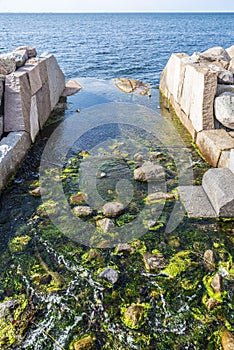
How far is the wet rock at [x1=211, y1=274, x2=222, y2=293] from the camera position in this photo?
350 centimetres

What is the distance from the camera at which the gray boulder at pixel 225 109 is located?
21.5 ft

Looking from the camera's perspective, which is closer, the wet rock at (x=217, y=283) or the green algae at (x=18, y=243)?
the wet rock at (x=217, y=283)

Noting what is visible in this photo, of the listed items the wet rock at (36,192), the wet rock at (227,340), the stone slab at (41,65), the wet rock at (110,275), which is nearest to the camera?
the wet rock at (227,340)

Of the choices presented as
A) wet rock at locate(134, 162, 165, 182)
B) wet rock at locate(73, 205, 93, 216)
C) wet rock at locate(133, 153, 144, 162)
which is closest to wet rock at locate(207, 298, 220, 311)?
wet rock at locate(73, 205, 93, 216)

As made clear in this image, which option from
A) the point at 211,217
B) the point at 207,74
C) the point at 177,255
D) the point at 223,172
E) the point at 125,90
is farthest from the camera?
the point at 125,90

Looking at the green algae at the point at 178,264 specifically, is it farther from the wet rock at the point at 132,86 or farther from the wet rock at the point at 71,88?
the wet rock at the point at 71,88

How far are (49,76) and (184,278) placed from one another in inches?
302

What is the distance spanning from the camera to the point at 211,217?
4.67m

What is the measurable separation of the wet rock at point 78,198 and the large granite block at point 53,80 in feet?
16.8

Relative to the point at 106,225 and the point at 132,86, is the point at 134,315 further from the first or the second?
the point at 132,86

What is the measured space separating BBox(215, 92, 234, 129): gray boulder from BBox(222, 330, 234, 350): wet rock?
4.77m

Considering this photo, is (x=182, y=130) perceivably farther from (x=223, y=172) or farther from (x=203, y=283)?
(x=203, y=283)

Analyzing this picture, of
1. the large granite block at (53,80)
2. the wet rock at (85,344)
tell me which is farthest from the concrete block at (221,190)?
the large granite block at (53,80)

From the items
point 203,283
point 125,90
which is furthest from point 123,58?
point 203,283
